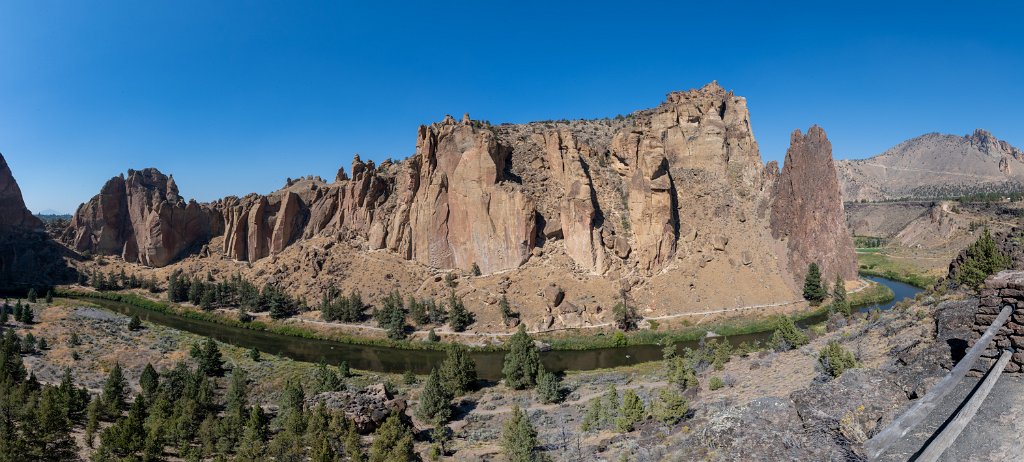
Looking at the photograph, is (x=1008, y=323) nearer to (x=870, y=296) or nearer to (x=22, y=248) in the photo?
(x=870, y=296)

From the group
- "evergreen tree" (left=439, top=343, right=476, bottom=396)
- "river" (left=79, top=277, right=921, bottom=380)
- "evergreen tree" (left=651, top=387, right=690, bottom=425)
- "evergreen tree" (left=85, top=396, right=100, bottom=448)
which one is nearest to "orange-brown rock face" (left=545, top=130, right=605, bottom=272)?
"river" (left=79, top=277, right=921, bottom=380)

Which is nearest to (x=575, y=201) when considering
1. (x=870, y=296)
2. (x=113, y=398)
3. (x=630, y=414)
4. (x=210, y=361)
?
(x=870, y=296)

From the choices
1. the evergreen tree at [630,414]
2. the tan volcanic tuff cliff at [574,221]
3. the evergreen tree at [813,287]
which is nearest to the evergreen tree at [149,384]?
the evergreen tree at [630,414]

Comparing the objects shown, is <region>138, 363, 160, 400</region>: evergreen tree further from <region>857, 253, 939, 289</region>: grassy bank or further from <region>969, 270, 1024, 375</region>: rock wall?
<region>857, 253, 939, 289</region>: grassy bank

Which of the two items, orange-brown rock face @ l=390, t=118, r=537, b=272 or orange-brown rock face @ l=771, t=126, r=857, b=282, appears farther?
orange-brown rock face @ l=390, t=118, r=537, b=272

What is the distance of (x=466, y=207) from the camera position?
68938mm

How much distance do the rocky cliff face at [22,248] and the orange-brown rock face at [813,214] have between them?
115 metres

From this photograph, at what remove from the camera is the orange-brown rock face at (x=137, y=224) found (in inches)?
3605

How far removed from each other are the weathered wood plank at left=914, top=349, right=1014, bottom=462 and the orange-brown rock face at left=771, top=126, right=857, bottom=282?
5916 cm

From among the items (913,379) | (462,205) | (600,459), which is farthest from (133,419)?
(462,205)

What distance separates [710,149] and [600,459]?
61007 mm

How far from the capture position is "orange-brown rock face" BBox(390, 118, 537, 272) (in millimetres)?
66312

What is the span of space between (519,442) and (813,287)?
168ft

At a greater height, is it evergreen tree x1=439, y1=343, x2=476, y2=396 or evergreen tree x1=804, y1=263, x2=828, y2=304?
evergreen tree x1=804, y1=263, x2=828, y2=304
